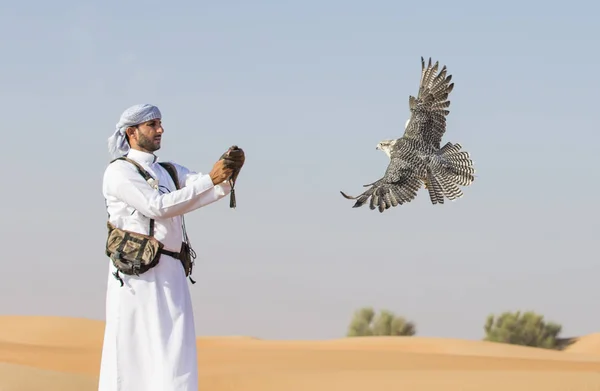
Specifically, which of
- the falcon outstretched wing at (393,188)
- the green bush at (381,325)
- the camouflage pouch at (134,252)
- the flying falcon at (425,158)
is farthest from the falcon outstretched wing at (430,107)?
the green bush at (381,325)

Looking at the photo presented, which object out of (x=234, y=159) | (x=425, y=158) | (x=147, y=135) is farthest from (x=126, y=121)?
(x=425, y=158)

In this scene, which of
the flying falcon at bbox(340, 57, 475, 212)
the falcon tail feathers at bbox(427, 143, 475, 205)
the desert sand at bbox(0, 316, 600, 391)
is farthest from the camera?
the desert sand at bbox(0, 316, 600, 391)

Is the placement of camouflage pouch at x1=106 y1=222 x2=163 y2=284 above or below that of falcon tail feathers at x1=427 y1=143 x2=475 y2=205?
below

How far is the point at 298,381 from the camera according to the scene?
1348cm

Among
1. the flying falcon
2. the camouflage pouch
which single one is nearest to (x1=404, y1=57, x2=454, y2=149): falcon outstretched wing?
the flying falcon

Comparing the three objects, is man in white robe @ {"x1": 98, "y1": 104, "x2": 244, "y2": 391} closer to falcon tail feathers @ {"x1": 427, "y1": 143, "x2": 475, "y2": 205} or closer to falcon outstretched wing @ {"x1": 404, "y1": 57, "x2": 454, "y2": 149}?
falcon tail feathers @ {"x1": 427, "y1": 143, "x2": 475, "y2": 205}

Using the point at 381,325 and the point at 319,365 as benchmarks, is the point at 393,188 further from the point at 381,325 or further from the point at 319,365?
the point at 381,325

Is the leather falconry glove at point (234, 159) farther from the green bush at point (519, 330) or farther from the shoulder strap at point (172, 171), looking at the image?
the green bush at point (519, 330)

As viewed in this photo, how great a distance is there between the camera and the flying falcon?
8.68 meters

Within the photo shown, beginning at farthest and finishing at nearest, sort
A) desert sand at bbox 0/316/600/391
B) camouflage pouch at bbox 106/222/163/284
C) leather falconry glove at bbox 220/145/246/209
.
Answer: desert sand at bbox 0/316/600/391
camouflage pouch at bbox 106/222/163/284
leather falconry glove at bbox 220/145/246/209

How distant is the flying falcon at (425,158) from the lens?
8.68 meters

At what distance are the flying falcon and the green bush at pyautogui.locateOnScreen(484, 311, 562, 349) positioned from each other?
900 inches

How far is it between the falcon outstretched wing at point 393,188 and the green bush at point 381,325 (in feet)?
77.3

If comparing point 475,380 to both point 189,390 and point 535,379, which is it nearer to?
point 535,379
